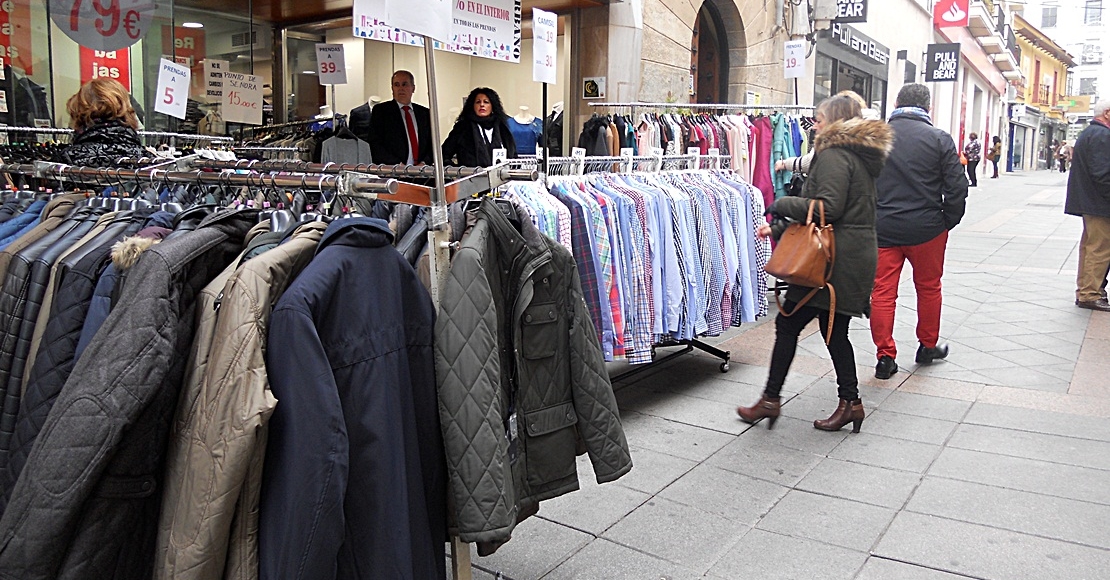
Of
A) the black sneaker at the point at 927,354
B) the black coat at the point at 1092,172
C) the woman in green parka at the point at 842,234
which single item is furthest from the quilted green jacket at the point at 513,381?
the black coat at the point at 1092,172

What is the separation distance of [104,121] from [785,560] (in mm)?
3673

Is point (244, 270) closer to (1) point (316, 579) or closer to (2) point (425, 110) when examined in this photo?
(1) point (316, 579)

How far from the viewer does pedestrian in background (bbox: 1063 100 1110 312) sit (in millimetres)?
7527

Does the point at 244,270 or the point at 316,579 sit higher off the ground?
the point at 244,270

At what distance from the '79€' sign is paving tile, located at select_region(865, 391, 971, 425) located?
4968 millimetres

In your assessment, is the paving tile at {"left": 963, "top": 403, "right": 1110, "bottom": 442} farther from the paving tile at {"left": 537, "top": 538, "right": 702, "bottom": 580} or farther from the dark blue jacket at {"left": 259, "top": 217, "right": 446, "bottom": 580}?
the dark blue jacket at {"left": 259, "top": 217, "right": 446, "bottom": 580}

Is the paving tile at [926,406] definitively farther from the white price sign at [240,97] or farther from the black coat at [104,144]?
the white price sign at [240,97]

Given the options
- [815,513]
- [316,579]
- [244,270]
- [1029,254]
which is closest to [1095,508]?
[815,513]

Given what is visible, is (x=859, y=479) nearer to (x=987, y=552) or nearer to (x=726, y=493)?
(x=726, y=493)

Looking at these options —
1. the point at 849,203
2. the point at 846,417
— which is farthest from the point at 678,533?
the point at 849,203

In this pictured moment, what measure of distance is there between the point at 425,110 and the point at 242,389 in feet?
20.3

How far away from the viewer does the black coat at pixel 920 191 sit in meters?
5.48

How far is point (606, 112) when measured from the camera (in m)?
9.39

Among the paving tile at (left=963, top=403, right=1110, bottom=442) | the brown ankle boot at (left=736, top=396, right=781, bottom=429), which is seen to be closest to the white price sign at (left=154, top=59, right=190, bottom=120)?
the brown ankle boot at (left=736, top=396, right=781, bottom=429)
